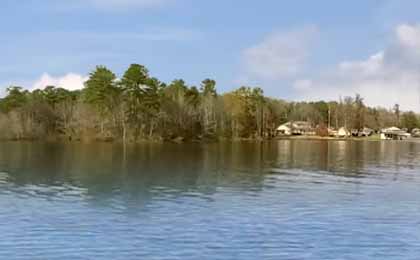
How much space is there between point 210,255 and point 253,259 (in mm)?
1204

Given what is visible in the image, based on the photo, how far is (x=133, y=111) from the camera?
361ft

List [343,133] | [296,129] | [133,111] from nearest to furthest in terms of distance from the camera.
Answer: [133,111], [343,133], [296,129]

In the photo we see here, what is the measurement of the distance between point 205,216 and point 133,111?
293ft

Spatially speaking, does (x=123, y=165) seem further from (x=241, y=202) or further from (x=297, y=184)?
(x=241, y=202)

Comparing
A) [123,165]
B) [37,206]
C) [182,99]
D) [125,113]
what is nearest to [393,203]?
[37,206]

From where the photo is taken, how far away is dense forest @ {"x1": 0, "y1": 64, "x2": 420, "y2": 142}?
109 metres

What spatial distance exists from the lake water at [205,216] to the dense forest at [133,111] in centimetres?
7008

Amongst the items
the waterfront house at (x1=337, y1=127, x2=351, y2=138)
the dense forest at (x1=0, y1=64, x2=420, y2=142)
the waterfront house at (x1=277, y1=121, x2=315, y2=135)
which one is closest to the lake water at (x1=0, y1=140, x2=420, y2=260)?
the dense forest at (x1=0, y1=64, x2=420, y2=142)

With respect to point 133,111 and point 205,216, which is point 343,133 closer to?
point 133,111

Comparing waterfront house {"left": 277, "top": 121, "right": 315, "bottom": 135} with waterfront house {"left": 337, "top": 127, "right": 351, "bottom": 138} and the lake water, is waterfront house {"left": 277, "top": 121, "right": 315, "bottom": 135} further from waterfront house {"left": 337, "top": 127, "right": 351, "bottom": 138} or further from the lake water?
the lake water

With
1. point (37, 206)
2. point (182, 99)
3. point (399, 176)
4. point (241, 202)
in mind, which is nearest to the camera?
point (37, 206)

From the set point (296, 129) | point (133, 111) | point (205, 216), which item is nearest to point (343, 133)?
point (296, 129)

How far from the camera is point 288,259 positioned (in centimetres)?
1584

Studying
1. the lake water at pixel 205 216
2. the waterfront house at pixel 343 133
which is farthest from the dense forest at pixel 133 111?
the lake water at pixel 205 216
